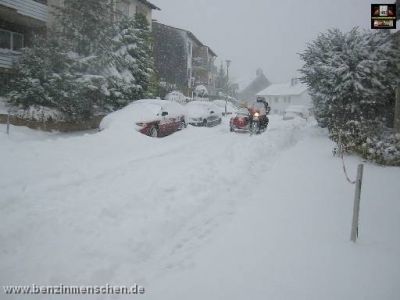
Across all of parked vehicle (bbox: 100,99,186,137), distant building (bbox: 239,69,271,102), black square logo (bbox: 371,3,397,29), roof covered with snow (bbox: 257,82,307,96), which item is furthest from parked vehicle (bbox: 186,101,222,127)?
distant building (bbox: 239,69,271,102)

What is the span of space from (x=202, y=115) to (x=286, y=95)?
188 ft

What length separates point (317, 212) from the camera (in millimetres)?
6043

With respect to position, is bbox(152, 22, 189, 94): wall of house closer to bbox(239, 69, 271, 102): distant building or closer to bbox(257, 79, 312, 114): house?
bbox(257, 79, 312, 114): house

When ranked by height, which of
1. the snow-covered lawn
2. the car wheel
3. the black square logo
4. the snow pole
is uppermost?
the black square logo

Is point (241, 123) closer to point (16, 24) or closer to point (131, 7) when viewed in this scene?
point (16, 24)

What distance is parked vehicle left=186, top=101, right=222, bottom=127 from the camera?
1909 centimetres

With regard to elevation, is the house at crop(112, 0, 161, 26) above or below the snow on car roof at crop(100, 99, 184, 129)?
above

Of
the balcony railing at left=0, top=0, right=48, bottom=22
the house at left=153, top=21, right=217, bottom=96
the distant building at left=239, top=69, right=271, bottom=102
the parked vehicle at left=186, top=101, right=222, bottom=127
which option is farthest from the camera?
the distant building at left=239, top=69, right=271, bottom=102

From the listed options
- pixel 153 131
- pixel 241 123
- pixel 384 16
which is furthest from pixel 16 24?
pixel 384 16

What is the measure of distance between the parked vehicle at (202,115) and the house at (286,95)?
2078 inches

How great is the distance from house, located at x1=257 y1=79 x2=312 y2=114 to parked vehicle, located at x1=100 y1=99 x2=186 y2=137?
5860cm

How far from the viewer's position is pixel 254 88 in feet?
279

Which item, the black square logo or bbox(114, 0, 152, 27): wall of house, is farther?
bbox(114, 0, 152, 27): wall of house

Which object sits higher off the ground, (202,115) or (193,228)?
(202,115)
